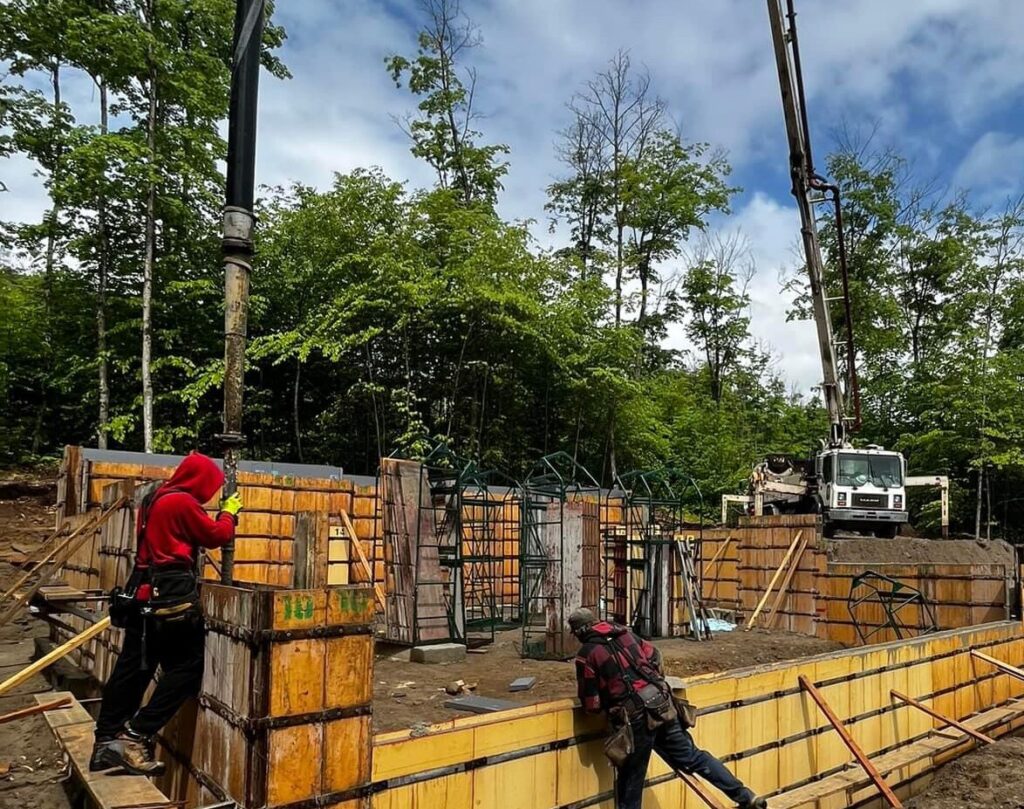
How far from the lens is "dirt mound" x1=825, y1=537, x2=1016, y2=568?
1540 centimetres

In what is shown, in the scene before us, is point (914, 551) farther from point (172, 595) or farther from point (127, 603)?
point (127, 603)

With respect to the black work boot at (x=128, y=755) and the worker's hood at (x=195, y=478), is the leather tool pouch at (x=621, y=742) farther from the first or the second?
the worker's hood at (x=195, y=478)

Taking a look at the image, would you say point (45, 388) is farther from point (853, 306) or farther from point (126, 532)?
point (853, 306)

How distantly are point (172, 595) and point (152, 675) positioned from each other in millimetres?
462

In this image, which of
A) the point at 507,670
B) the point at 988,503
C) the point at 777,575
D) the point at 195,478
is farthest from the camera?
the point at 988,503

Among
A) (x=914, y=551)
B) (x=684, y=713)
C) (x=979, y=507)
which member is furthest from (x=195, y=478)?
(x=979, y=507)

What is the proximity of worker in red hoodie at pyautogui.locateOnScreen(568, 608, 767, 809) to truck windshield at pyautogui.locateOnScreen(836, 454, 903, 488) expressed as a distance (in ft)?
45.6

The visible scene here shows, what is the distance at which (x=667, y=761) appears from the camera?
5082 millimetres

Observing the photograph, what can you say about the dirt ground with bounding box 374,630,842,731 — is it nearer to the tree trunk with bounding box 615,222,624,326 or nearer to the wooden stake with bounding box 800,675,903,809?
the wooden stake with bounding box 800,675,903,809

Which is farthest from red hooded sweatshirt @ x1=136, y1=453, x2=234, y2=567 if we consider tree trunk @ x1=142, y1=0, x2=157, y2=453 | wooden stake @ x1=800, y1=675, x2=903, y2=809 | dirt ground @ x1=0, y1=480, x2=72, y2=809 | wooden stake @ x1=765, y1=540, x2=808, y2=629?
tree trunk @ x1=142, y1=0, x2=157, y2=453

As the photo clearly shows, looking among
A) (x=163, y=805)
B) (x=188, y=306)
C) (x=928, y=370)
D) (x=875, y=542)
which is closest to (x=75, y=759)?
(x=163, y=805)

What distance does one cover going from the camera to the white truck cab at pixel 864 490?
57.2 feet

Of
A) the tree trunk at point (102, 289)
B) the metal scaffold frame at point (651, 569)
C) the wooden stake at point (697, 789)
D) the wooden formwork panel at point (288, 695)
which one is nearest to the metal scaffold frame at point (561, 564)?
the metal scaffold frame at point (651, 569)

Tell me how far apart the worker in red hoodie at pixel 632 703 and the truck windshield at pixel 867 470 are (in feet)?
45.6
